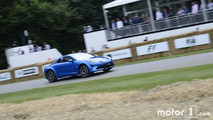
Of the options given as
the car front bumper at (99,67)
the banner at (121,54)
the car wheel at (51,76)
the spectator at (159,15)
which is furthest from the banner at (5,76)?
the spectator at (159,15)

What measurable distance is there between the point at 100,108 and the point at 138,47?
44.1 ft

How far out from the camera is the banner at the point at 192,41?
61.8 feet

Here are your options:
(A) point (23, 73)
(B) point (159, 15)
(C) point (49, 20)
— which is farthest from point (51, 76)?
(C) point (49, 20)

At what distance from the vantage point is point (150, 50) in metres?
20.6

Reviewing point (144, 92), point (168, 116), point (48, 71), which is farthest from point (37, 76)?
point (168, 116)

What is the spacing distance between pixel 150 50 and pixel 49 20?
17626 mm

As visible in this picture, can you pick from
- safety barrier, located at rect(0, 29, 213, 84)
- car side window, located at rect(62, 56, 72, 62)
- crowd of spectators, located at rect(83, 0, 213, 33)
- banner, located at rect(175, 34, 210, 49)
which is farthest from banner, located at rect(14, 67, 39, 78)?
banner, located at rect(175, 34, 210, 49)

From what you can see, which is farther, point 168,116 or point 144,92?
point 144,92

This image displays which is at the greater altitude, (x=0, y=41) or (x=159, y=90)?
(x=0, y=41)

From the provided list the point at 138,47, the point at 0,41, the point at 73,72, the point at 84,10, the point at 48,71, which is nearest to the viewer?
the point at 73,72

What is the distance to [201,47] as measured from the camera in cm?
1894

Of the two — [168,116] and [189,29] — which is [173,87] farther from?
[189,29]

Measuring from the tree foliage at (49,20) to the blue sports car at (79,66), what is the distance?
1405 cm

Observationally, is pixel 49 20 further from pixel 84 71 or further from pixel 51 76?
pixel 84 71
